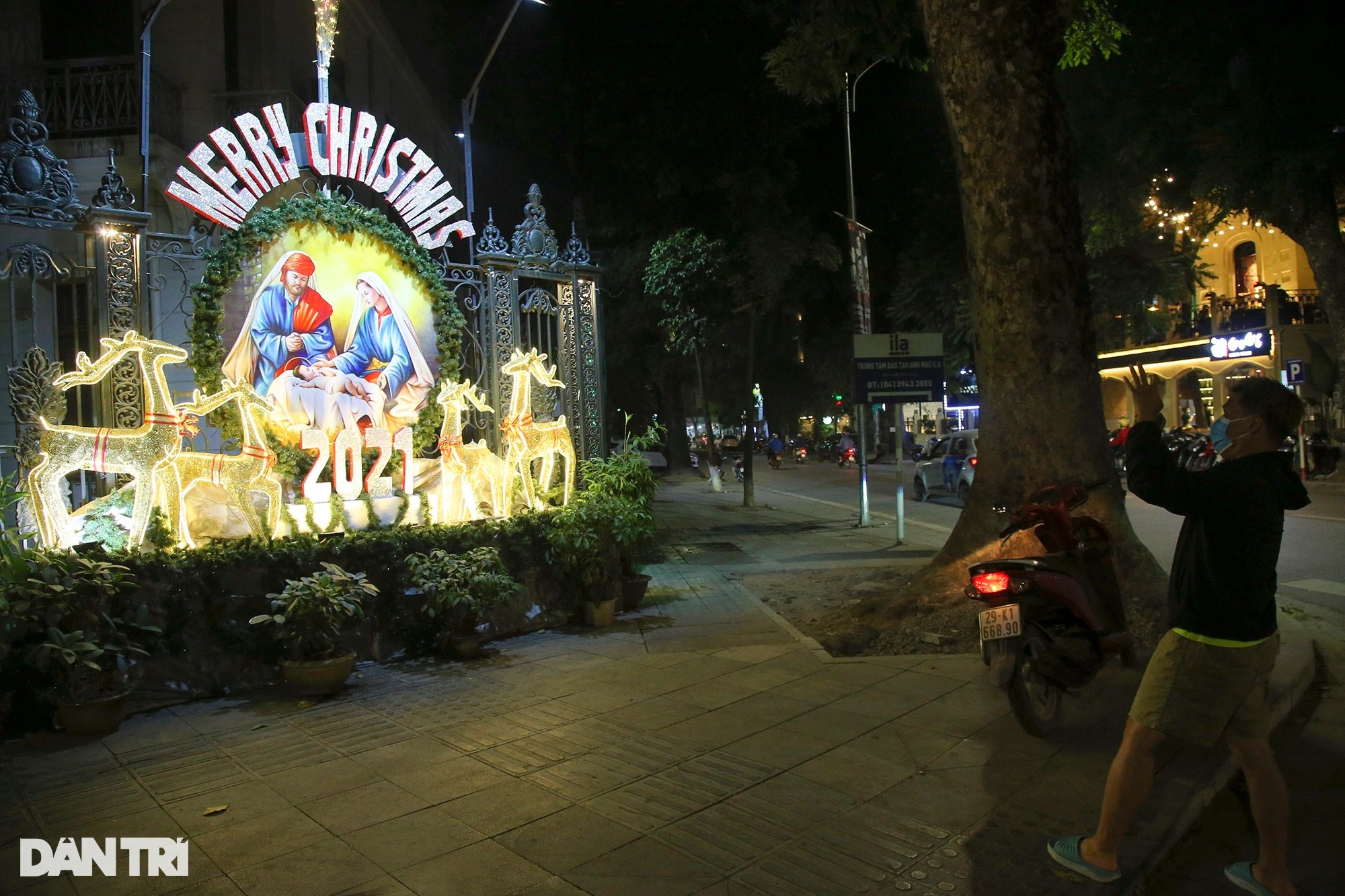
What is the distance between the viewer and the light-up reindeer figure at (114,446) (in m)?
6.53

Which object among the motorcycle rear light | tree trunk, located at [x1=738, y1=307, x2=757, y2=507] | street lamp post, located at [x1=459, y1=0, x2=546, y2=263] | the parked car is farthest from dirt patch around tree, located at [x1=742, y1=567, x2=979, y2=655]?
the parked car

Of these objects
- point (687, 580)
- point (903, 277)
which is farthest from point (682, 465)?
point (687, 580)

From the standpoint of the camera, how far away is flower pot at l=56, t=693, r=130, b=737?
18.1 feet

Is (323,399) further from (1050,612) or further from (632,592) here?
(1050,612)

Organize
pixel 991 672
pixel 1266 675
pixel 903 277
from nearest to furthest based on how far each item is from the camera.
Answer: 1. pixel 1266 675
2. pixel 991 672
3. pixel 903 277

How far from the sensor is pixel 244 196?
8.16 meters

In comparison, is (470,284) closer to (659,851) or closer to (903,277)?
(659,851)

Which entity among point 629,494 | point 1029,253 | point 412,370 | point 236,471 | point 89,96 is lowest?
point 629,494

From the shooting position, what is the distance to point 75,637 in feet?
18.0

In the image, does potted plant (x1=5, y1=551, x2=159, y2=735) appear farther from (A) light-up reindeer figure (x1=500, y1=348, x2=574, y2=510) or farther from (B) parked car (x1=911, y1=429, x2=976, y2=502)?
(B) parked car (x1=911, y1=429, x2=976, y2=502)

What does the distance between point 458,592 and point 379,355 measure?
2910 mm

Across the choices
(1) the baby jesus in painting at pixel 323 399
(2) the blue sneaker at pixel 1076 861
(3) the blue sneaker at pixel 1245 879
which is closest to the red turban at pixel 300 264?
(1) the baby jesus in painting at pixel 323 399

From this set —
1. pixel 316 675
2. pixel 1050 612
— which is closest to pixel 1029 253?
pixel 1050 612

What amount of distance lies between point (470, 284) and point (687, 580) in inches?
175
